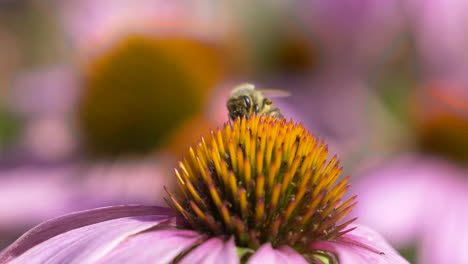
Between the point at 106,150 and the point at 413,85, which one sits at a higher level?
the point at 413,85

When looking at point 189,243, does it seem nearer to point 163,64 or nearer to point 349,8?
point 163,64

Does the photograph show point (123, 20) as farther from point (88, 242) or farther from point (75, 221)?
point (88, 242)

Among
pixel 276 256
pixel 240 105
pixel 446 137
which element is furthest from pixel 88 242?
pixel 446 137

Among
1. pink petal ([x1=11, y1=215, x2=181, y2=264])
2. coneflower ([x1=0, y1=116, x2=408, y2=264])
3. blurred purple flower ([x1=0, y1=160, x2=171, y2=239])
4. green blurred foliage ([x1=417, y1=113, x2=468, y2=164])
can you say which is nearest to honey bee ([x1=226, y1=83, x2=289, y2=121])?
coneflower ([x1=0, y1=116, x2=408, y2=264])

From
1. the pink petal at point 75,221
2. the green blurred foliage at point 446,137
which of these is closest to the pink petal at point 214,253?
the pink petal at point 75,221

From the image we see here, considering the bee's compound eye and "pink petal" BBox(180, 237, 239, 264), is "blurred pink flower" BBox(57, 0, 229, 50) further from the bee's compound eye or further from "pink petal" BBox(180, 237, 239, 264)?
"pink petal" BBox(180, 237, 239, 264)

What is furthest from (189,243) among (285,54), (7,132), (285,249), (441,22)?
(285,54)
